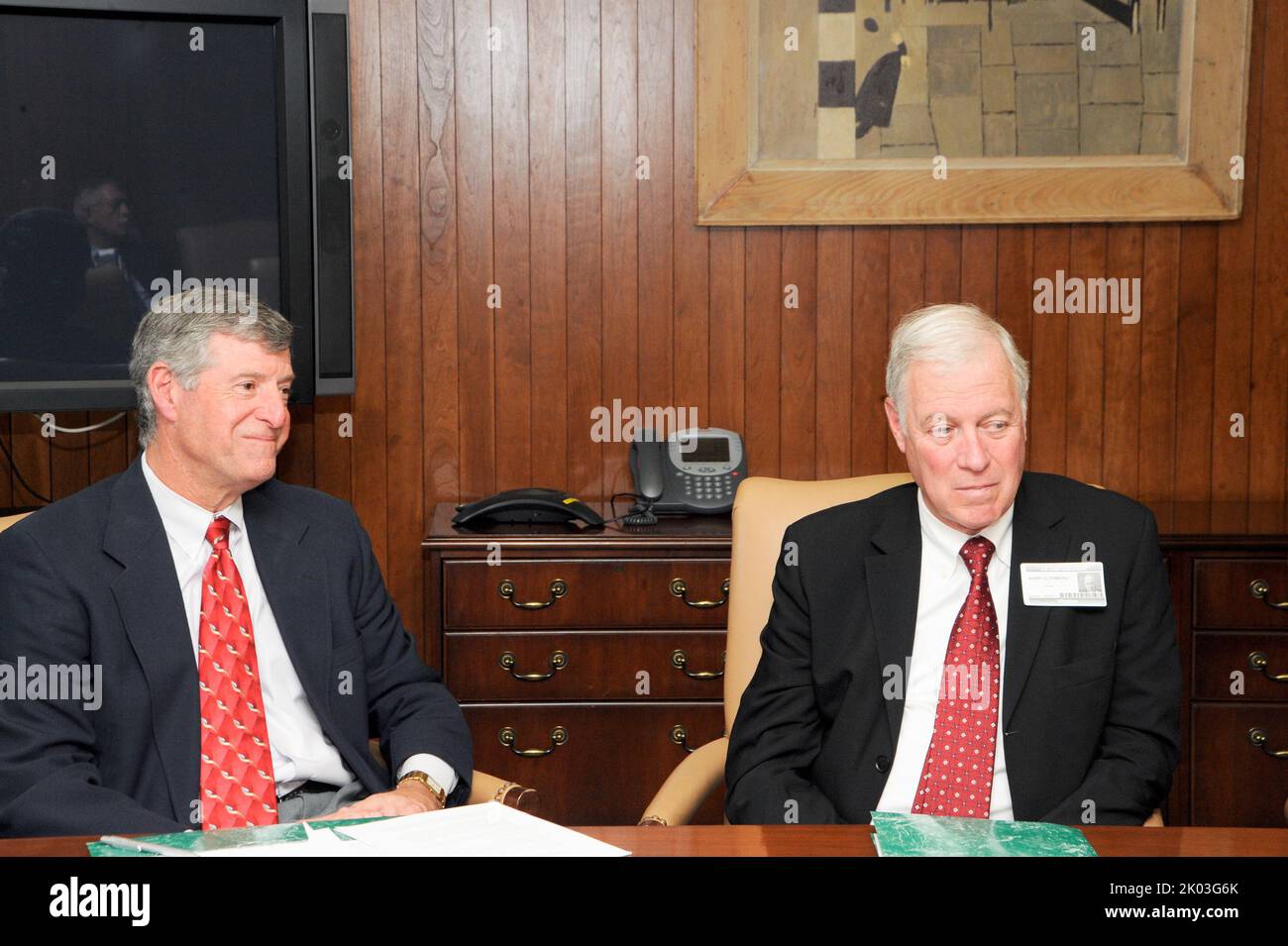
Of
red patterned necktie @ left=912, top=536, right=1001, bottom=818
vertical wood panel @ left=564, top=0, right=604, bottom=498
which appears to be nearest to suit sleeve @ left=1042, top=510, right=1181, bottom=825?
red patterned necktie @ left=912, top=536, right=1001, bottom=818

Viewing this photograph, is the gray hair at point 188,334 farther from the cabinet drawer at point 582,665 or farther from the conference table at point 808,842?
the cabinet drawer at point 582,665

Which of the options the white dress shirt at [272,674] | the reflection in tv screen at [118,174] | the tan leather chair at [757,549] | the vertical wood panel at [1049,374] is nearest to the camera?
the white dress shirt at [272,674]

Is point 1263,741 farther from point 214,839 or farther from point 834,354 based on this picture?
point 214,839

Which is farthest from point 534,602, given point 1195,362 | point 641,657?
point 1195,362

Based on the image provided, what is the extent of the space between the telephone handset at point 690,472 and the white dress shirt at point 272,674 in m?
1.38

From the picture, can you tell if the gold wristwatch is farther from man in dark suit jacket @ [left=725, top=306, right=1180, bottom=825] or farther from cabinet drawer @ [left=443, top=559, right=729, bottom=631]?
cabinet drawer @ [left=443, top=559, right=729, bottom=631]

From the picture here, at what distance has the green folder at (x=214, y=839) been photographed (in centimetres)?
133

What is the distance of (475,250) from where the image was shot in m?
3.63

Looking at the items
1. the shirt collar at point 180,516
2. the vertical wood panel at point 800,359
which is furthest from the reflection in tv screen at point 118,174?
the vertical wood panel at point 800,359

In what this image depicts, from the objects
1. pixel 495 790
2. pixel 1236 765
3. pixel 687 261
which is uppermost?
pixel 687 261

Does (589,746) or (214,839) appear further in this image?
(589,746)

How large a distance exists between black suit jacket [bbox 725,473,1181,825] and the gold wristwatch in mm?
453

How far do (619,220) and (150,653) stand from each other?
81.1 inches
